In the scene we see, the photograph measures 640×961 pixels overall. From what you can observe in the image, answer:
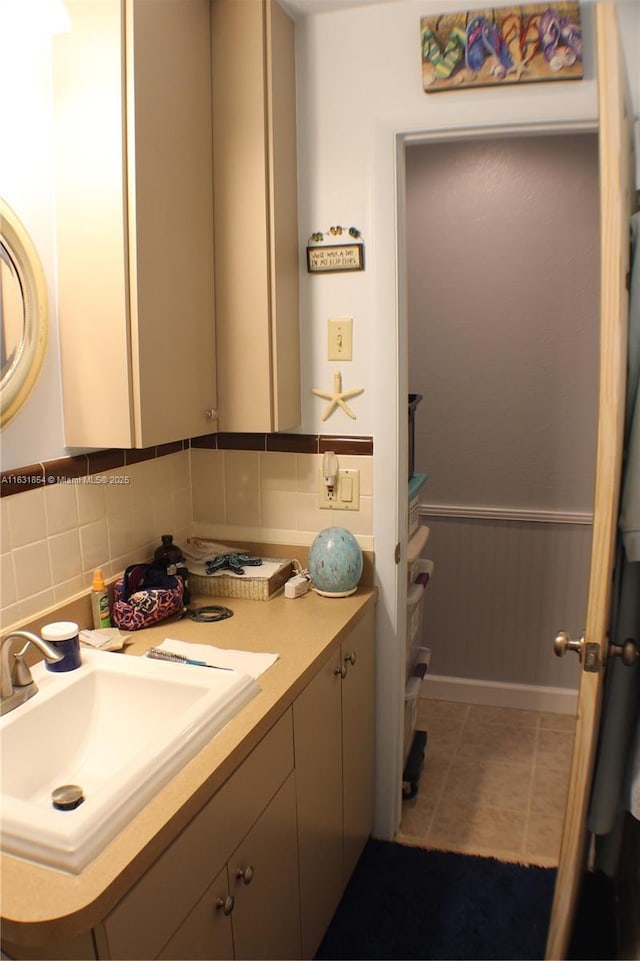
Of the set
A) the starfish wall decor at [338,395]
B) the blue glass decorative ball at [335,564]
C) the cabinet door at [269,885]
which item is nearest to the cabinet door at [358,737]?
the blue glass decorative ball at [335,564]

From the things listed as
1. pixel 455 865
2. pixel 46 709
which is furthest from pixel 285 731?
pixel 455 865

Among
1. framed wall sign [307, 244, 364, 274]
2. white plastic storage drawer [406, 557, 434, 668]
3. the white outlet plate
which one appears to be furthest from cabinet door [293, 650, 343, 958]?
framed wall sign [307, 244, 364, 274]

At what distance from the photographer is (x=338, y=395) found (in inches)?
81.6

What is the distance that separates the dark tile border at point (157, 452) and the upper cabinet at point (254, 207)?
0.48ft

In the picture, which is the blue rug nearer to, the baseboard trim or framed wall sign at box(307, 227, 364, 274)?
the baseboard trim

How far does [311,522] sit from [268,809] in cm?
91

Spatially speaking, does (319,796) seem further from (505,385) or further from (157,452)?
(505,385)

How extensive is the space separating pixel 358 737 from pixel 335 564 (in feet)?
1.71

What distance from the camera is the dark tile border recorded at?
1.55 m

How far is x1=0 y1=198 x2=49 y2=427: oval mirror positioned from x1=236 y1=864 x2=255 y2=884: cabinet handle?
0.98m

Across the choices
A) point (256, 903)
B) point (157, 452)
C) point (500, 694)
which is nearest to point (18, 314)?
point (157, 452)

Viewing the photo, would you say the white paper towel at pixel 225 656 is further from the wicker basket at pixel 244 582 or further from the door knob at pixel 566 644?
the door knob at pixel 566 644

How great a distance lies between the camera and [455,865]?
7.06 feet

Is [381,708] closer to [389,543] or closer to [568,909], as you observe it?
[389,543]
